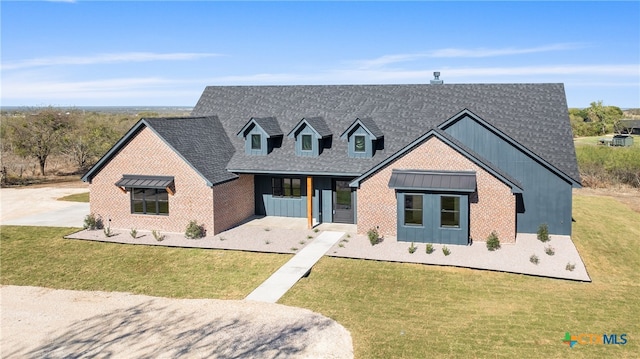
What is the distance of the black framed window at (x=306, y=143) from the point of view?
92.3ft

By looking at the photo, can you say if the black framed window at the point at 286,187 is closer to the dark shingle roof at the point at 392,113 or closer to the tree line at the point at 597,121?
the dark shingle roof at the point at 392,113

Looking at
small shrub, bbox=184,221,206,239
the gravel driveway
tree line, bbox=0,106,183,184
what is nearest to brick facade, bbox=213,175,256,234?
small shrub, bbox=184,221,206,239

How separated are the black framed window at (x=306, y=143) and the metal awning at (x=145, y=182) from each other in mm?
7539

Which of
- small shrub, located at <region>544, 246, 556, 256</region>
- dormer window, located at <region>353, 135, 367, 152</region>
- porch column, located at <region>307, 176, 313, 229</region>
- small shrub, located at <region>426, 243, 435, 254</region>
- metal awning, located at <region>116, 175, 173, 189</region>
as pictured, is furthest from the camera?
dormer window, located at <region>353, 135, 367, 152</region>

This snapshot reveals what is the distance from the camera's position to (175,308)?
658 inches

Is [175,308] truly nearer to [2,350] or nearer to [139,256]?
[2,350]

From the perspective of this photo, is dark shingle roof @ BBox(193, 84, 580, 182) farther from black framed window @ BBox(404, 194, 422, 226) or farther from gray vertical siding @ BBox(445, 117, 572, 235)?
black framed window @ BBox(404, 194, 422, 226)

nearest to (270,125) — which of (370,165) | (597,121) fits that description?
(370,165)

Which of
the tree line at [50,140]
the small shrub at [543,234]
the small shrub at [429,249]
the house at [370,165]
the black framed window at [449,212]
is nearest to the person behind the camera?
the small shrub at [429,249]

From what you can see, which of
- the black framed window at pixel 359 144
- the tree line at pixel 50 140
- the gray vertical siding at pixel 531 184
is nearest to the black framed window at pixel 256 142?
the black framed window at pixel 359 144

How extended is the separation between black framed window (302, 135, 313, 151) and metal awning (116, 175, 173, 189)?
7539mm

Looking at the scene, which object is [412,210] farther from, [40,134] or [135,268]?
[40,134]

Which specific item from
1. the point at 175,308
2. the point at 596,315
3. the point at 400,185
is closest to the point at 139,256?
the point at 175,308

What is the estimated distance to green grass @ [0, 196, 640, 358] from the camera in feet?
45.8
